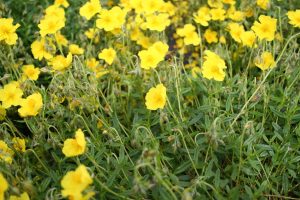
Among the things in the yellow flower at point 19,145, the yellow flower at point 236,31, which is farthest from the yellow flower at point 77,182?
the yellow flower at point 236,31

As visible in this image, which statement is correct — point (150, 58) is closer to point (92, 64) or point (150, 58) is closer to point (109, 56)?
point (109, 56)

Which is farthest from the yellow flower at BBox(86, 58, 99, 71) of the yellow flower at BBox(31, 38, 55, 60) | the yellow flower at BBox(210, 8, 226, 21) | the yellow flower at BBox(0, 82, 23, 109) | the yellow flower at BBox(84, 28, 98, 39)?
the yellow flower at BBox(210, 8, 226, 21)

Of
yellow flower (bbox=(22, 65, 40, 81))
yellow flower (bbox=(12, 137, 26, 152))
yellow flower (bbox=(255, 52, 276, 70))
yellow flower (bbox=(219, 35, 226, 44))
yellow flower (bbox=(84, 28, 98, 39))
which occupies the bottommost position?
yellow flower (bbox=(12, 137, 26, 152))

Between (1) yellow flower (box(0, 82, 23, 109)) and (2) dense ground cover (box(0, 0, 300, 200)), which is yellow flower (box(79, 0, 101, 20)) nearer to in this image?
(2) dense ground cover (box(0, 0, 300, 200))

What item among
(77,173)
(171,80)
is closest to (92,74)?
(171,80)

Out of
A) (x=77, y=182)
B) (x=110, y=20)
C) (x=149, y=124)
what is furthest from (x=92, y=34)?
(x=77, y=182)

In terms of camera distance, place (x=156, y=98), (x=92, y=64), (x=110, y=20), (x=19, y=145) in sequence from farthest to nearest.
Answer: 1. (x=92, y=64)
2. (x=110, y=20)
3. (x=19, y=145)
4. (x=156, y=98)

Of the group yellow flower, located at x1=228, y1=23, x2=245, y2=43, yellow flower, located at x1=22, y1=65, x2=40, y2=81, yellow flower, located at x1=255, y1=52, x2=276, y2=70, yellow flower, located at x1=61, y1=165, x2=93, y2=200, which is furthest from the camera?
yellow flower, located at x1=228, y1=23, x2=245, y2=43

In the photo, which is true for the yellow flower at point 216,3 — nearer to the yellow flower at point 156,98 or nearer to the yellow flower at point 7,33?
the yellow flower at point 156,98
